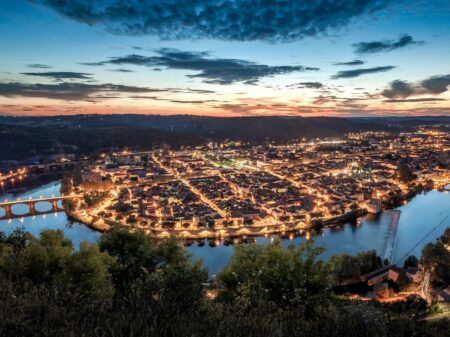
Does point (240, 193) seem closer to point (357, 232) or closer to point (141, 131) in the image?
point (357, 232)

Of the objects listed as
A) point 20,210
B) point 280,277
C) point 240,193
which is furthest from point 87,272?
point 20,210

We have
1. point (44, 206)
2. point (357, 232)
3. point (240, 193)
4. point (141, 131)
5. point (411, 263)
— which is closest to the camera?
point (411, 263)

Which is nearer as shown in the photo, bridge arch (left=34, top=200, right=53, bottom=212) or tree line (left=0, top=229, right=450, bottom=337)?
tree line (left=0, top=229, right=450, bottom=337)

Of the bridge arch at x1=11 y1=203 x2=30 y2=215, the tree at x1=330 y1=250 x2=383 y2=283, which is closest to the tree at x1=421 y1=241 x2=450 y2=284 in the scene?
the tree at x1=330 y1=250 x2=383 y2=283

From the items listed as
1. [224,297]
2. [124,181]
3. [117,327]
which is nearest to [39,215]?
[124,181]

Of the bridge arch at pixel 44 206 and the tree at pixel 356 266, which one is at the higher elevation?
the tree at pixel 356 266

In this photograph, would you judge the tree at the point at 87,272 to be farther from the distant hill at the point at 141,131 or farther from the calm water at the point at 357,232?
the distant hill at the point at 141,131

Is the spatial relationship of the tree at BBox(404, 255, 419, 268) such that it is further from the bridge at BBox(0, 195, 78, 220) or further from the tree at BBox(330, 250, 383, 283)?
the bridge at BBox(0, 195, 78, 220)

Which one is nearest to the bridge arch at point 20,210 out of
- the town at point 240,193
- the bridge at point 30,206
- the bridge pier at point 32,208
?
Answer: the bridge at point 30,206

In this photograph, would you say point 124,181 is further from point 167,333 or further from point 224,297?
point 167,333
